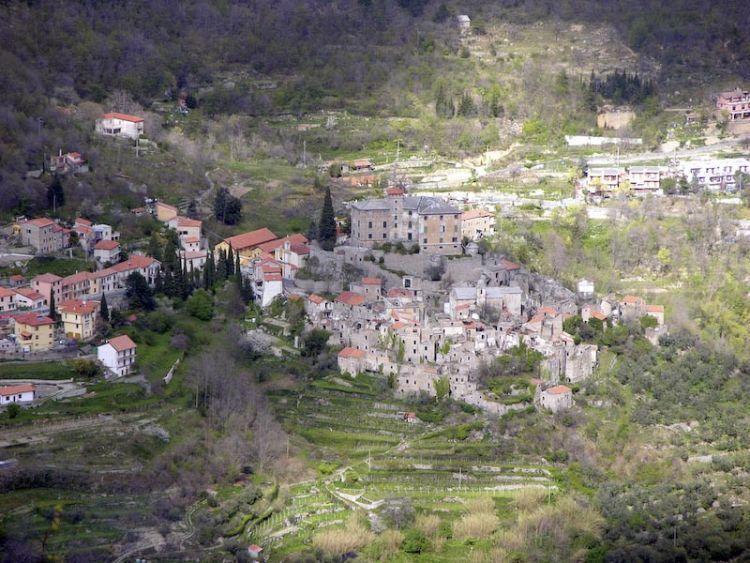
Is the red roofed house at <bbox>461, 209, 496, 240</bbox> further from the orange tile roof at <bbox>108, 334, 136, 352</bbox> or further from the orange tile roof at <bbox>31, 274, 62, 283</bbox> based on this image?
the orange tile roof at <bbox>31, 274, 62, 283</bbox>

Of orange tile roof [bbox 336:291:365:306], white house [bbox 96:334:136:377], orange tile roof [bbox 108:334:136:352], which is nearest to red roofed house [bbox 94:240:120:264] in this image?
orange tile roof [bbox 108:334:136:352]

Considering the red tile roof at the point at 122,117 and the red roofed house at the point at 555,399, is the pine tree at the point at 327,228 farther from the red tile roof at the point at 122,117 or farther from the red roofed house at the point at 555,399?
the red tile roof at the point at 122,117

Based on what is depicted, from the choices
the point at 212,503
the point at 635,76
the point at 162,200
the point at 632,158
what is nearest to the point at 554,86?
the point at 635,76

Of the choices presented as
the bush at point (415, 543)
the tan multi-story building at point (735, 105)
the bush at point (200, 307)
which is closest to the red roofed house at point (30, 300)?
the bush at point (200, 307)

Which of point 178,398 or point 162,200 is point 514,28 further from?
point 178,398

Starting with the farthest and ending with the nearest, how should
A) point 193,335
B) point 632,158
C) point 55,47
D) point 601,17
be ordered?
point 601,17 < point 55,47 < point 632,158 < point 193,335

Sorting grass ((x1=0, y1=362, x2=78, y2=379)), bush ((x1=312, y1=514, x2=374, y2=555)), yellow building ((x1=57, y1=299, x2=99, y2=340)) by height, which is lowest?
bush ((x1=312, y1=514, x2=374, y2=555))
